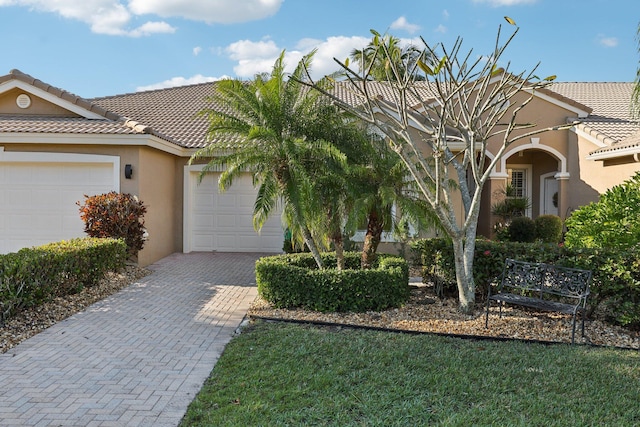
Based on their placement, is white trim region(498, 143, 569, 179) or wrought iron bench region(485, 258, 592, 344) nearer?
wrought iron bench region(485, 258, 592, 344)

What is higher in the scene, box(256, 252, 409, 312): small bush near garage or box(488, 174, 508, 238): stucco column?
box(488, 174, 508, 238): stucco column

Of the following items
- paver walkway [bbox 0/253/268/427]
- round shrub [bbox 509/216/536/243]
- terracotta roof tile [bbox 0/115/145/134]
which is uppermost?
terracotta roof tile [bbox 0/115/145/134]

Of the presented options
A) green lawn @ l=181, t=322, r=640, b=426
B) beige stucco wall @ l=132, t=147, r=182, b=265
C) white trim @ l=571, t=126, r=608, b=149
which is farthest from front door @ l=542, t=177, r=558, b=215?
beige stucco wall @ l=132, t=147, r=182, b=265

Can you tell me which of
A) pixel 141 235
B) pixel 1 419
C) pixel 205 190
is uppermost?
pixel 205 190

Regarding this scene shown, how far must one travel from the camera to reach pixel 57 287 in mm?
8016

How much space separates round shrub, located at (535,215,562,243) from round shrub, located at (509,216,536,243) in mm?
179

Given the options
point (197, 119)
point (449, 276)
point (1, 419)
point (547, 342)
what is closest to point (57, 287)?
point (1, 419)

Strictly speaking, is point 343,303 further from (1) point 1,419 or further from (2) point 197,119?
(2) point 197,119

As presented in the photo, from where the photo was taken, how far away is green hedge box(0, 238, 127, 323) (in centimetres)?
690

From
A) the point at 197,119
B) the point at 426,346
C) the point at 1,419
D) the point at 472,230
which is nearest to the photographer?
the point at 1,419

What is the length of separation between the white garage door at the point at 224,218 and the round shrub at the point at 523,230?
7224 millimetres

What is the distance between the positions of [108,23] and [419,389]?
37.7 feet

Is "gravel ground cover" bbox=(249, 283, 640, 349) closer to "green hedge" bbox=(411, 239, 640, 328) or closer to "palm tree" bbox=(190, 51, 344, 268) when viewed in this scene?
"green hedge" bbox=(411, 239, 640, 328)

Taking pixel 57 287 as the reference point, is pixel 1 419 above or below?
below
